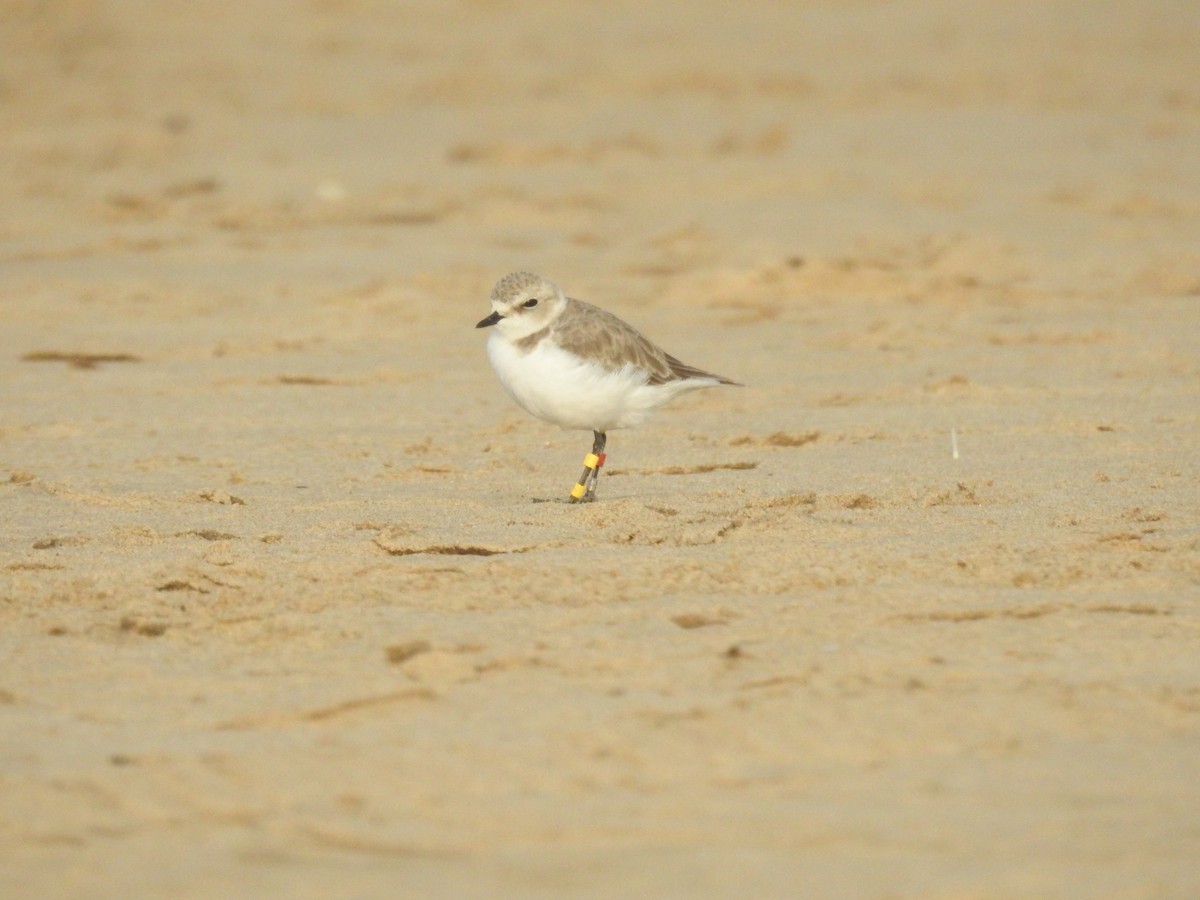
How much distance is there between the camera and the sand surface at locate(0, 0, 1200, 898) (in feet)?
11.1

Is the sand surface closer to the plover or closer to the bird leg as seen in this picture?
the bird leg

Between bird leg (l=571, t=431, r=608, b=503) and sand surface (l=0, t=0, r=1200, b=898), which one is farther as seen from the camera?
bird leg (l=571, t=431, r=608, b=503)

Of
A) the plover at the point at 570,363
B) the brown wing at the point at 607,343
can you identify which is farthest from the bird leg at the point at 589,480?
the brown wing at the point at 607,343

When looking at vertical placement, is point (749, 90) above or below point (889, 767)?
above

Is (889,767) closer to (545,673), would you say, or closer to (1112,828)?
(1112,828)

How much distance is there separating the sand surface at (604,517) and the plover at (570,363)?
0.27 m

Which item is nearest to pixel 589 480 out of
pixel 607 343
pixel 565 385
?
pixel 565 385

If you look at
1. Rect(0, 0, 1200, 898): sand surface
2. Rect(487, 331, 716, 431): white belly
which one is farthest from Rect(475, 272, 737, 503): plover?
Rect(0, 0, 1200, 898): sand surface

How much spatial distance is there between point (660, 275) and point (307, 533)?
4965mm

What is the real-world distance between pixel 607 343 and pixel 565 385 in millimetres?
258

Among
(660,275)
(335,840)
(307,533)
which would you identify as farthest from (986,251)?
(335,840)

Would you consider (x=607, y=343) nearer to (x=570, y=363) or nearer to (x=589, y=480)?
(x=570, y=363)

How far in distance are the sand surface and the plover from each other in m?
0.27

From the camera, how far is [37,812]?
11.2 feet
